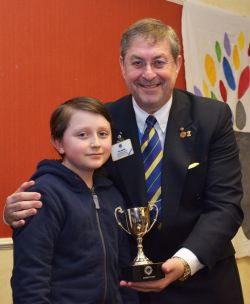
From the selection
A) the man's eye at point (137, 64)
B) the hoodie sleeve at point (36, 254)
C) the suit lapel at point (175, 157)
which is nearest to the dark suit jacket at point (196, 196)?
the suit lapel at point (175, 157)

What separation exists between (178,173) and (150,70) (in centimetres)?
39

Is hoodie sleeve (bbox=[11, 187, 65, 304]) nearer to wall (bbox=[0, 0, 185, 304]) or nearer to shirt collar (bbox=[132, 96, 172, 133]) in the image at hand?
shirt collar (bbox=[132, 96, 172, 133])

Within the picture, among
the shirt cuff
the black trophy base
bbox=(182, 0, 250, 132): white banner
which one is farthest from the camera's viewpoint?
bbox=(182, 0, 250, 132): white banner

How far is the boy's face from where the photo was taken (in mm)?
1670

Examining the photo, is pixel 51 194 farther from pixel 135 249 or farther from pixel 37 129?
pixel 37 129

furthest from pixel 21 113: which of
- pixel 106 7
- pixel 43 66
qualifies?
pixel 106 7

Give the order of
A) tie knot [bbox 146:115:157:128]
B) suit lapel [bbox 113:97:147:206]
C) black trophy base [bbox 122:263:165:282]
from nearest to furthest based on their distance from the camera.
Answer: black trophy base [bbox 122:263:165:282]
suit lapel [bbox 113:97:147:206]
tie knot [bbox 146:115:157:128]

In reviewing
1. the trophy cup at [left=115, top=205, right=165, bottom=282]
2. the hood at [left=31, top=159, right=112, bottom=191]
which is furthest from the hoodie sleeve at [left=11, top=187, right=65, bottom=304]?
the trophy cup at [left=115, top=205, right=165, bottom=282]

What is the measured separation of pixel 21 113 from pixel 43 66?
304 millimetres

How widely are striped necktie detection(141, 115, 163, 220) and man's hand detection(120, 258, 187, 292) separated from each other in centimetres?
23

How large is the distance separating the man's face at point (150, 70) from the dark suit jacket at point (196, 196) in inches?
4.4

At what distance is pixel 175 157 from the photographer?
187cm

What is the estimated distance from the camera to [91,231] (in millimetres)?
1613

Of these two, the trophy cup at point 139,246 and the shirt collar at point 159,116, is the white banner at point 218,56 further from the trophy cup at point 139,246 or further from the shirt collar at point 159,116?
the trophy cup at point 139,246
